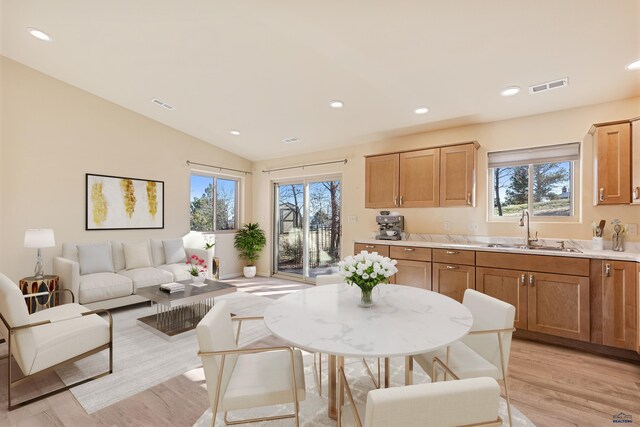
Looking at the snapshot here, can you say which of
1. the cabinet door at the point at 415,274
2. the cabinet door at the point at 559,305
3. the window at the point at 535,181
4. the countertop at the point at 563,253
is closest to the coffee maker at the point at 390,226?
the countertop at the point at 563,253

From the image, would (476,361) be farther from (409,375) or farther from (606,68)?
(606,68)

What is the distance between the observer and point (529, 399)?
2.08 meters

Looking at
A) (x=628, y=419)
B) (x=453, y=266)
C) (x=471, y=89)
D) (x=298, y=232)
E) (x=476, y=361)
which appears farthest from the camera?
(x=298, y=232)

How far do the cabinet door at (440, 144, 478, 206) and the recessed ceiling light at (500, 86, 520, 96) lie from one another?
0.67 meters

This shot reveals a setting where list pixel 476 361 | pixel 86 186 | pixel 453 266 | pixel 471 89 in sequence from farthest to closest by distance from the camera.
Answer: pixel 86 186, pixel 453 266, pixel 471 89, pixel 476 361

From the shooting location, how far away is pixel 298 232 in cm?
602

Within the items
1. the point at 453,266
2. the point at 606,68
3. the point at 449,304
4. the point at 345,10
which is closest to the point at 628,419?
the point at 449,304

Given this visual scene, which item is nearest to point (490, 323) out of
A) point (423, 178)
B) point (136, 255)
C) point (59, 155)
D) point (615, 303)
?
point (615, 303)

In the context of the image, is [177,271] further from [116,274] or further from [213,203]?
[213,203]

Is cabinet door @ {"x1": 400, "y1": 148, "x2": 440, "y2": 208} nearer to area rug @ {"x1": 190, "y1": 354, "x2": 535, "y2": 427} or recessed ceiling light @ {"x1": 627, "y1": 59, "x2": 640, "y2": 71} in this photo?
recessed ceiling light @ {"x1": 627, "y1": 59, "x2": 640, "y2": 71}

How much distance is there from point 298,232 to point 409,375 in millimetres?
4430

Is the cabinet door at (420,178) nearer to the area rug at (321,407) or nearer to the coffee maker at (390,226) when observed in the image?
the coffee maker at (390,226)

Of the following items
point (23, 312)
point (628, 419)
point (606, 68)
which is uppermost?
point (606, 68)

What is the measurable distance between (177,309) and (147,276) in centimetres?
68
